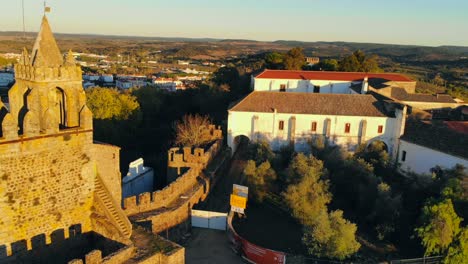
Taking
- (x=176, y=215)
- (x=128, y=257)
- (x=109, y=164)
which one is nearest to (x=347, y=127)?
(x=176, y=215)

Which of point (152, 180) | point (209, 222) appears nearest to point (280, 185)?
point (209, 222)

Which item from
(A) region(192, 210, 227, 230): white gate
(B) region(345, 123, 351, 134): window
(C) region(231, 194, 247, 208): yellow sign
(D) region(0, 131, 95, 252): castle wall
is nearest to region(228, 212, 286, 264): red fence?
(A) region(192, 210, 227, 230): white gate

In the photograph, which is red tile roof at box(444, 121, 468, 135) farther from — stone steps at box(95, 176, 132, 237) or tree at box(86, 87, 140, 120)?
tree at box(86, 87, 140, 120)

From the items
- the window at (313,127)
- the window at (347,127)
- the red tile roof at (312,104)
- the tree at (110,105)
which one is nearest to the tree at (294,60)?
the red tile roof at (312,104)

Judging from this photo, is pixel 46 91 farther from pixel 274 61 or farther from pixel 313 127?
pixel 274 61

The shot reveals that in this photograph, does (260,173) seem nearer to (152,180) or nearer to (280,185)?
(280,185)

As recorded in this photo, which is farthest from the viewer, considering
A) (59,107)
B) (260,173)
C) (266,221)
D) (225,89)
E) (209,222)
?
(225,89)

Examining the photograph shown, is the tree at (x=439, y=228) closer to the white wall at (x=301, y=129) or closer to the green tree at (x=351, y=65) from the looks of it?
the white wall at (x=301, y=129)
